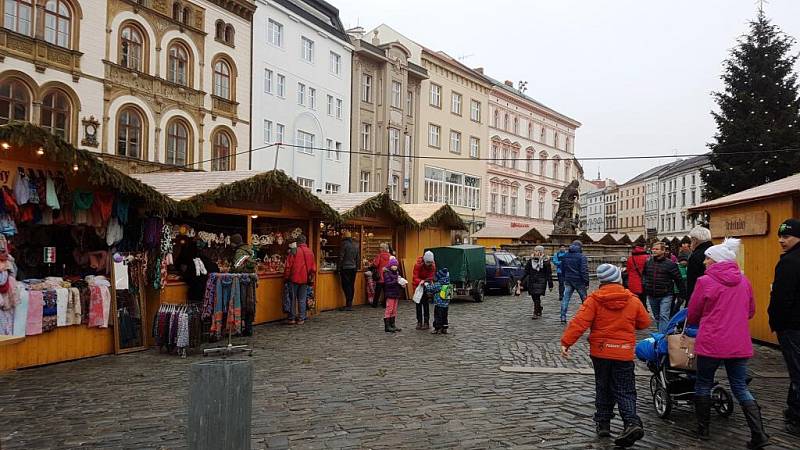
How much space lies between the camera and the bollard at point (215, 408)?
14.0ft

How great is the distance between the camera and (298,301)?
1428 cm

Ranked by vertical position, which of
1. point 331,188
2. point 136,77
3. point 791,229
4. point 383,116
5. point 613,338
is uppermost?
point 383,116

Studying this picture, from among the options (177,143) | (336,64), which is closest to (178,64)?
(177,143)

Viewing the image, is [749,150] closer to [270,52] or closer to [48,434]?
[270,52]

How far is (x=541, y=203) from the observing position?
6184cm

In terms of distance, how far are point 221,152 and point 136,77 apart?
5.36 meters

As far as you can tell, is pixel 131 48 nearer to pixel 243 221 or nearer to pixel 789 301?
pixel 243 221

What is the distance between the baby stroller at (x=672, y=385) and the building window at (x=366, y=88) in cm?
3443

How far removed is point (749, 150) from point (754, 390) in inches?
978

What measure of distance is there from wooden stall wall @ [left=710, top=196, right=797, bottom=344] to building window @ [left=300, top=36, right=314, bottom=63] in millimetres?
26578

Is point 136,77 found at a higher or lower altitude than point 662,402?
higher

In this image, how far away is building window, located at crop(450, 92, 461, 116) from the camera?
159ft

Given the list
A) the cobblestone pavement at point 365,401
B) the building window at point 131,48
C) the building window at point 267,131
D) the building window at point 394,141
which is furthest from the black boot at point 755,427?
the building window at point 394,141

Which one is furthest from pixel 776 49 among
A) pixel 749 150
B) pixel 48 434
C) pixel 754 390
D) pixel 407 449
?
pixel 48 434
